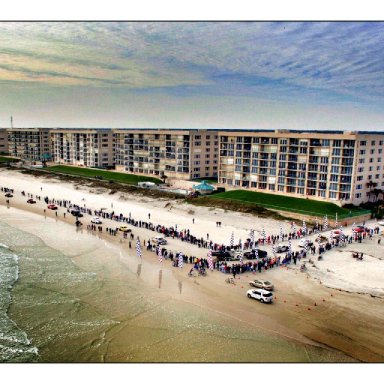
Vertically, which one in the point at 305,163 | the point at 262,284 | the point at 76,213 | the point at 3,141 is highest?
the point at 305,163

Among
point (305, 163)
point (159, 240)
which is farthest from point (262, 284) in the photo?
point (305, 163)

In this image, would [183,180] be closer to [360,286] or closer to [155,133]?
[155,133]

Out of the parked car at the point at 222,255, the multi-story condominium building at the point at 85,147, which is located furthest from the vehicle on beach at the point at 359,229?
the multi-story condominium building at the point at 85,147

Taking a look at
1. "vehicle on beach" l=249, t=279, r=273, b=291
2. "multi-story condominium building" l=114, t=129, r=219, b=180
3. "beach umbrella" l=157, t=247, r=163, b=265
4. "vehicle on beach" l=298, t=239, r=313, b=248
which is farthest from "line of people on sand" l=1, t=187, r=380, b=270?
"multi-story condominium building" l=114, t=129, r=219, b=180

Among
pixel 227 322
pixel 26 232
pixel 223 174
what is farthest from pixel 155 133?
pixel 227 322

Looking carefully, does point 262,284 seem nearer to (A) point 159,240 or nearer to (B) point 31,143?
(A) point 159,240

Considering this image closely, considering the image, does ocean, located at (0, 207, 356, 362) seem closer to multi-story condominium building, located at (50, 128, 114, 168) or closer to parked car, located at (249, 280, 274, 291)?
parked car, located at (249, 280, 274, 291)
